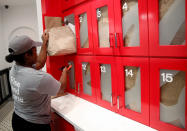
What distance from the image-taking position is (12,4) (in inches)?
217

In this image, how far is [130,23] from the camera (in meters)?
1.41

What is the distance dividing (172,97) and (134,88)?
0.36 meters

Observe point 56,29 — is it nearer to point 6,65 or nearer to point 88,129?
point 88,129

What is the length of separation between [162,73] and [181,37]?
1.00ft

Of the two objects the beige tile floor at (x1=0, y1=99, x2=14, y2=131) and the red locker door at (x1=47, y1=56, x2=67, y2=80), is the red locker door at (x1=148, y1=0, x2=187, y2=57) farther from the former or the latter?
the beige tile floor at (x1=0, y1=99, x2=14, y2=131)

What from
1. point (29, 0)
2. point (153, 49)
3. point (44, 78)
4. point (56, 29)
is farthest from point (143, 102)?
point (29, 0)

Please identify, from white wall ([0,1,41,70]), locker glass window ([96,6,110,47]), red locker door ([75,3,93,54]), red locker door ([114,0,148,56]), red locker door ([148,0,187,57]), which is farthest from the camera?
white wall ([0,1,41,70])

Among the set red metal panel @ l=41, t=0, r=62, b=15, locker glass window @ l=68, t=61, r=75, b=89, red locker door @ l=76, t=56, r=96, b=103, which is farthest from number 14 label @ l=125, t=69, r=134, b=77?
red metal panel @ l=41, t=0, r=62, b=15

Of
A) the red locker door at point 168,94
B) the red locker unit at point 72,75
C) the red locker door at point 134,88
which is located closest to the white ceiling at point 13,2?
the red locker unit at point 72,75

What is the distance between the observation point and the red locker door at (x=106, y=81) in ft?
5.41

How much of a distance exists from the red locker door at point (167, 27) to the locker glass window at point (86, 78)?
99cm

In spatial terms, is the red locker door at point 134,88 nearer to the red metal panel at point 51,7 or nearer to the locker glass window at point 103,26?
the locker glass window at point 103,26

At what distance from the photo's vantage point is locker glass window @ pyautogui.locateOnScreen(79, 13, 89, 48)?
77.5 inches

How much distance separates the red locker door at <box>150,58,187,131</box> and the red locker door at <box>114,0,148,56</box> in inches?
7.4
